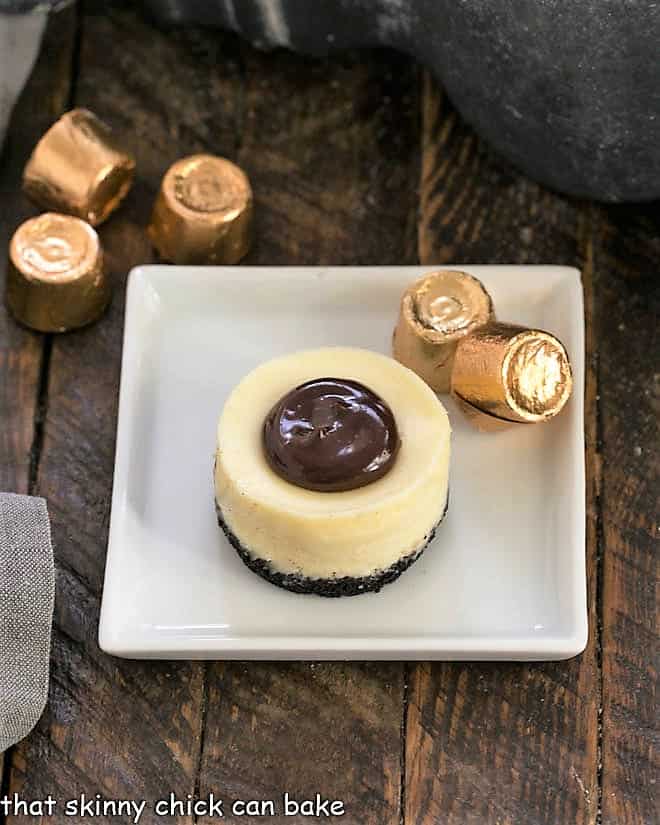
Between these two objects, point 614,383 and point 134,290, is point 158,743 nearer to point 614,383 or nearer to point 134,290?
point 134,290

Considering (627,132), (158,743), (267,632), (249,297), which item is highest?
(627,132)

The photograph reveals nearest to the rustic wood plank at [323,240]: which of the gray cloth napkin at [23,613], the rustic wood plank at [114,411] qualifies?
the rustic wood plank at [114,411]

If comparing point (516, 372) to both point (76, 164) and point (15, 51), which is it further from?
point (15, 51)

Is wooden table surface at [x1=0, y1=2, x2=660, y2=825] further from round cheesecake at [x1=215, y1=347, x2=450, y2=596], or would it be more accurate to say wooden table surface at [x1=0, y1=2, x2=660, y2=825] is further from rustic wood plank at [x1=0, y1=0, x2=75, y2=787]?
round cheesecake at [x1=215, y1=347, x2=450, y2=596]

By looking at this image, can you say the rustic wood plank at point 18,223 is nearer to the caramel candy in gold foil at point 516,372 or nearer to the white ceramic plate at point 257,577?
the white ceramic plate at point 257,577

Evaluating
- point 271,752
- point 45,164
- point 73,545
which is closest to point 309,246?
point 45,164

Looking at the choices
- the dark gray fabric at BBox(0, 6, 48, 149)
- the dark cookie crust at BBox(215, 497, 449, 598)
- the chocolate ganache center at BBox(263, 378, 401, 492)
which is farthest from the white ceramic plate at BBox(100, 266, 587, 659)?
the dark gray fabric at BBox(0, 6, 48, 149)
